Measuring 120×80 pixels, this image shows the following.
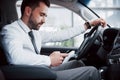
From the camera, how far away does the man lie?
2.04 meters

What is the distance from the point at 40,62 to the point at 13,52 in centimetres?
19

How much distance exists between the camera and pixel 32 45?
2.31 metres

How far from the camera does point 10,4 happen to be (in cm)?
332

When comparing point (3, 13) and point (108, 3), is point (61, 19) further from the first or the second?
point (3, 13)

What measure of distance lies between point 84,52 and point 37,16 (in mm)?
457

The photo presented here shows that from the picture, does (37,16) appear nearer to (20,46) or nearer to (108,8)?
(20,46)

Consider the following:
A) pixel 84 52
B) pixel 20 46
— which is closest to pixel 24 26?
pixel 20 46

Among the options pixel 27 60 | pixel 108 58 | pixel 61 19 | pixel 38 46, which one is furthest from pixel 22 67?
pixel 61 19

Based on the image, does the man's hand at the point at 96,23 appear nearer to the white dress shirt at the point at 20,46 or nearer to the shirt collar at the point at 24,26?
the white dress shirt at the point at 20,46

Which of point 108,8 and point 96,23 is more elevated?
point 96,23

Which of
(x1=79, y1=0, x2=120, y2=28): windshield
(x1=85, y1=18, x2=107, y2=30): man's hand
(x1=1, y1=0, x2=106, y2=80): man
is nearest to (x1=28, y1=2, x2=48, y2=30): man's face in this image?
(x1=1, y1=0, x2=106, y2=80): man

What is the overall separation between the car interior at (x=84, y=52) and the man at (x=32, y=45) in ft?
0.28

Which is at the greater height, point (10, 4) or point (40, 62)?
point (10, 4)

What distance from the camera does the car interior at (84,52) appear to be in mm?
1917
